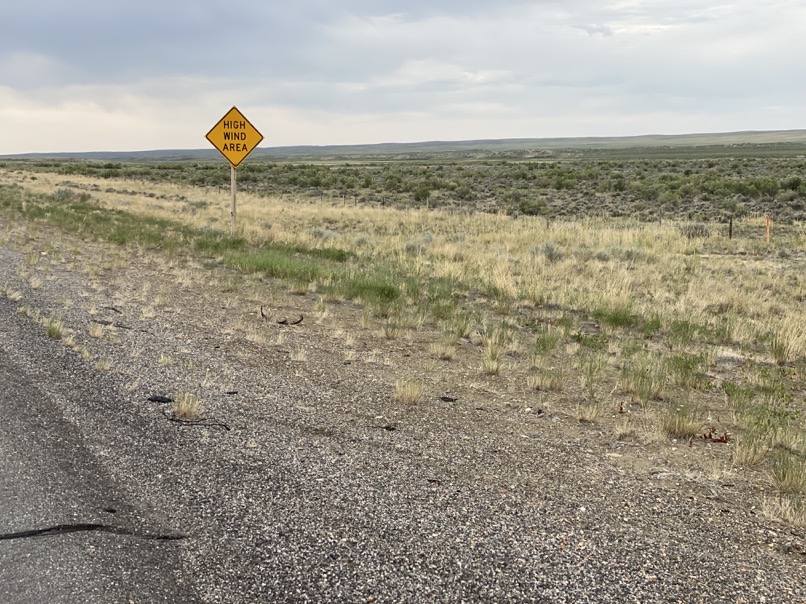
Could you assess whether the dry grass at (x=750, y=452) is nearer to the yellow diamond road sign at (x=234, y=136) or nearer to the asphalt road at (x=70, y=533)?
the asphalt road at (x=70, y=533)

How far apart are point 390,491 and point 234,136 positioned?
15810 mm

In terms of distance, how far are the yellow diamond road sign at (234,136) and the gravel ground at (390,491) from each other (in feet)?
37.3

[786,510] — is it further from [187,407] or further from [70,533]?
[187,407]

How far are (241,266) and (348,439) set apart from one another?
999 cm

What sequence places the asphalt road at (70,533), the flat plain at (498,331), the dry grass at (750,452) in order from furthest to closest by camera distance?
the flat plain at (498,331) → the dry grass at (750,452) → the asphalt road at (70,533)

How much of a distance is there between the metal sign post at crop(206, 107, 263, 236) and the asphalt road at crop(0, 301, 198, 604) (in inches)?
557

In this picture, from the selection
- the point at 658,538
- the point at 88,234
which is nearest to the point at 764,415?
the point at 658,538

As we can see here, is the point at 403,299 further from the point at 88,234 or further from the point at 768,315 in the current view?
the point at 88,234

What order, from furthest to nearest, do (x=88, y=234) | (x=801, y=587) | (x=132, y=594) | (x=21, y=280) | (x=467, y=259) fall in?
(x=88, y=234)
(x=467, y=259)
(x=21, y=280)
(x=801, y=587)
(x=132, y=594)

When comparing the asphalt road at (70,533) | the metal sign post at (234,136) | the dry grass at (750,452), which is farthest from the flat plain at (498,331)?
the metal sign post at (234,136)

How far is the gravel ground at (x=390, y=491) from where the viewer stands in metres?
3.36

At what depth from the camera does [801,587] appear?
339cm

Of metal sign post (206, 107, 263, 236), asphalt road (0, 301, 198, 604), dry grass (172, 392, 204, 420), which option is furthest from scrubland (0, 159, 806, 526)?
asphalt road (0, 301, 198, 604)

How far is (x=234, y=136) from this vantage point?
18.2 metres
